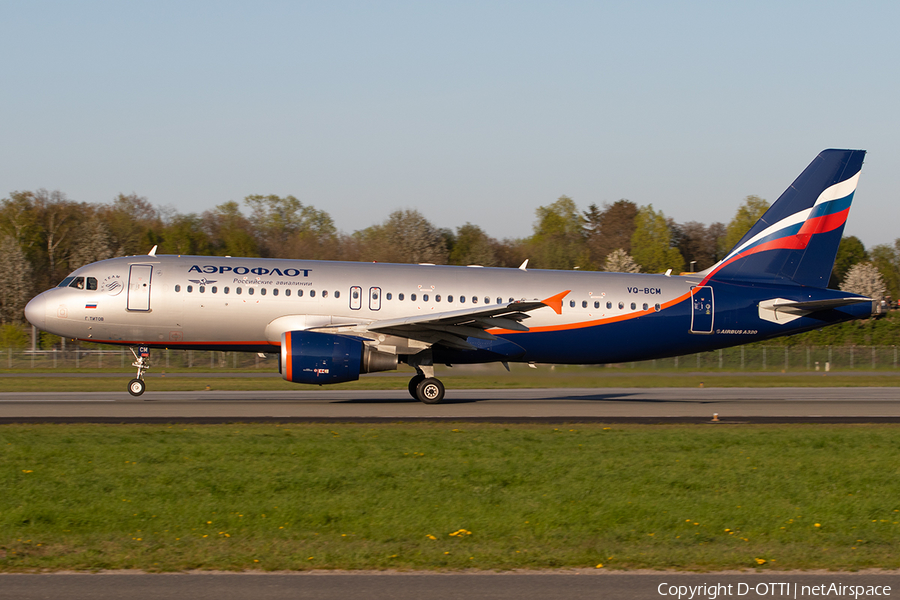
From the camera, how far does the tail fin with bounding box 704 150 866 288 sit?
2742 cm

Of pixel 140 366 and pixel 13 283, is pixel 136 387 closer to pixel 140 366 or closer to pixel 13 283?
pixel 140 366

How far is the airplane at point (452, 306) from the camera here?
23.8 meters

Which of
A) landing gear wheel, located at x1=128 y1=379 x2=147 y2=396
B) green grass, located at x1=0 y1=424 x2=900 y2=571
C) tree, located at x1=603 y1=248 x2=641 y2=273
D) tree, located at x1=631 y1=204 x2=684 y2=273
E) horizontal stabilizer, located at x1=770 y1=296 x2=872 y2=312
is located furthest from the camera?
tree, located at x1=631 y1=204 x2=684 y2=273

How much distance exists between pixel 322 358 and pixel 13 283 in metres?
54.6

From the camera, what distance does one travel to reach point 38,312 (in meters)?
24.5

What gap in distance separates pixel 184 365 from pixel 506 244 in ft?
224

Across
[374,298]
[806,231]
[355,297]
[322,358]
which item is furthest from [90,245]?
[806,231]

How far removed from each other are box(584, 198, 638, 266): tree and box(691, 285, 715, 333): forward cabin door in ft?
291

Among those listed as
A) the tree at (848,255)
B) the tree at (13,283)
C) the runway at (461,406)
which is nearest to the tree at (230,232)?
the tree at (13,283)

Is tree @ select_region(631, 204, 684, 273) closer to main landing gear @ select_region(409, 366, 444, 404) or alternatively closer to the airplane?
the airplane

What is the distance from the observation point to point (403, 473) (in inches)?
490

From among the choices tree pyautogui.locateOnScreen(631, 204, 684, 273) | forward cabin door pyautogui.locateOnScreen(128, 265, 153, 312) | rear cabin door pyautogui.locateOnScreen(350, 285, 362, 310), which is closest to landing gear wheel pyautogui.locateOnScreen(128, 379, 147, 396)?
forward cabin door pyautogui.locateOnScreen(128, 265, 153, 312)
